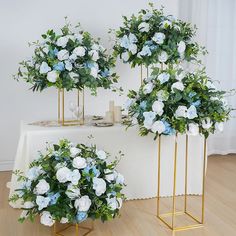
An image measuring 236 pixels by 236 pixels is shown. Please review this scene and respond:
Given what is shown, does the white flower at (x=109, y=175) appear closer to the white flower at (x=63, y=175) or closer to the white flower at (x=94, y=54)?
the white flower at (x=63, y=175)

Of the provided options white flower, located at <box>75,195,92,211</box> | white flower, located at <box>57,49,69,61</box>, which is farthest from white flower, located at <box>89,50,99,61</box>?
white flower, located at <box>75,195,92,211</box>

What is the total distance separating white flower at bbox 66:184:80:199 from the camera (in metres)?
2.50

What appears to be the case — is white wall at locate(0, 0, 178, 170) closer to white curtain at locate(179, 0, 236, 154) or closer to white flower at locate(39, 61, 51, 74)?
white curtain at locate(179, 0, 236, 154)

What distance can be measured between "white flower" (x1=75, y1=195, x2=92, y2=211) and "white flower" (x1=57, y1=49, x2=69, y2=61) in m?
1.12

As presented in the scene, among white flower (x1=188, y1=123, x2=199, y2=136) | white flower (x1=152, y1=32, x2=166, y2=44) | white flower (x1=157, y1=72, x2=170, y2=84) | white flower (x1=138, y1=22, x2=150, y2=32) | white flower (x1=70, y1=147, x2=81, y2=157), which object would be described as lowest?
white flower (x1=70, y1=147, x2=81, y2=157)

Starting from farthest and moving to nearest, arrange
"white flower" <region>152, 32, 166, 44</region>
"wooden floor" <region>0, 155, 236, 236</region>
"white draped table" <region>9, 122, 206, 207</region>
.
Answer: "white flower" <region>152, 32, 166, 44</region>, "white draped table" <region>9, 122, 206, 207</region>, "wooden floor" <region>0, 155, 236, 236</region>

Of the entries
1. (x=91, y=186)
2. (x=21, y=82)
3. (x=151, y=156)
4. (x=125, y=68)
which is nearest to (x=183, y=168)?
(x=151, y=156)

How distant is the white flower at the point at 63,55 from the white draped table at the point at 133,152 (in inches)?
22.6

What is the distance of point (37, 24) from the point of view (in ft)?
14.7

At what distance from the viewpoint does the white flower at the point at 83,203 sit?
98.9 inches

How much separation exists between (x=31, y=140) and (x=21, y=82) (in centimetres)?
153

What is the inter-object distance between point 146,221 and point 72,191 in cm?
82

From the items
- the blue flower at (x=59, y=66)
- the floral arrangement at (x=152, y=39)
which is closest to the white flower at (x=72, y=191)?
the blue flower at (x=59, y=66)

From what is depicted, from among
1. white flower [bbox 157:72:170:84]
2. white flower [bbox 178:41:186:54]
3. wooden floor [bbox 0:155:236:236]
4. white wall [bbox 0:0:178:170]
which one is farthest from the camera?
white wall [bbox 0:0:178:170]
